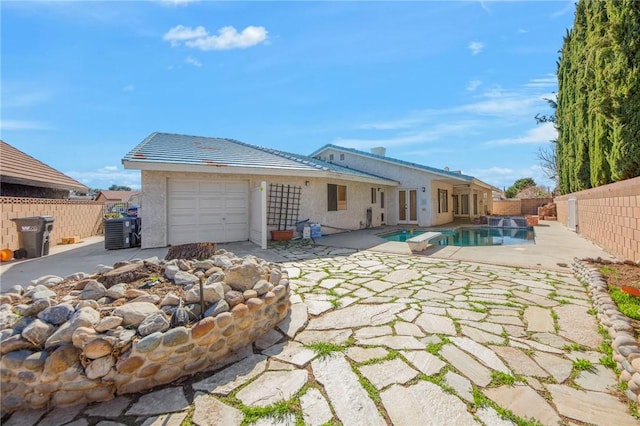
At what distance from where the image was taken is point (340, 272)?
6320 mm

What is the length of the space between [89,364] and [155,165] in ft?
24.2

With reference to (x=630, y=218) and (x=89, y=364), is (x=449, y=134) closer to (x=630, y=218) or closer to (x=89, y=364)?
(x=630, y=218)

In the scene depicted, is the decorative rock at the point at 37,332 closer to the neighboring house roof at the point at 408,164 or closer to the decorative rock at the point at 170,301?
the decorative rock at the point at 170,301

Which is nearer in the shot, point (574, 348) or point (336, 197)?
point (574, 348)

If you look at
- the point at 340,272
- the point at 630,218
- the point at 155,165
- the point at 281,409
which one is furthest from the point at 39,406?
the point at 630,218

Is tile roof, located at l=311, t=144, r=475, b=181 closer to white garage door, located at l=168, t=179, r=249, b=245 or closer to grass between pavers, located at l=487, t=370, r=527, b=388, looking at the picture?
white garage door, located at l=168, t=179, r=249, b=245

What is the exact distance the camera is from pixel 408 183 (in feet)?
56.4

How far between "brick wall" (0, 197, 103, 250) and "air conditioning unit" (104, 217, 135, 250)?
227 cm

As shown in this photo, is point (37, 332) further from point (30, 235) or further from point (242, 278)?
point (30, 235)

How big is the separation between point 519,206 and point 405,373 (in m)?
31.4

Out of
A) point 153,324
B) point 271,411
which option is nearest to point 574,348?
point 271,411

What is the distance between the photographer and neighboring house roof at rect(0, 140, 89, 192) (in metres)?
11.0

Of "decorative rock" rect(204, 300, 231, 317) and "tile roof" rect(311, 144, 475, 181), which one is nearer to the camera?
"decorative rock" rect(204, 300, 231, 317)

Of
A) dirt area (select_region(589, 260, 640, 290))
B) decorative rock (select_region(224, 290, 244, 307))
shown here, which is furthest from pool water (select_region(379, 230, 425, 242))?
decorative rock (select_region(224, 290, 244, 307))
